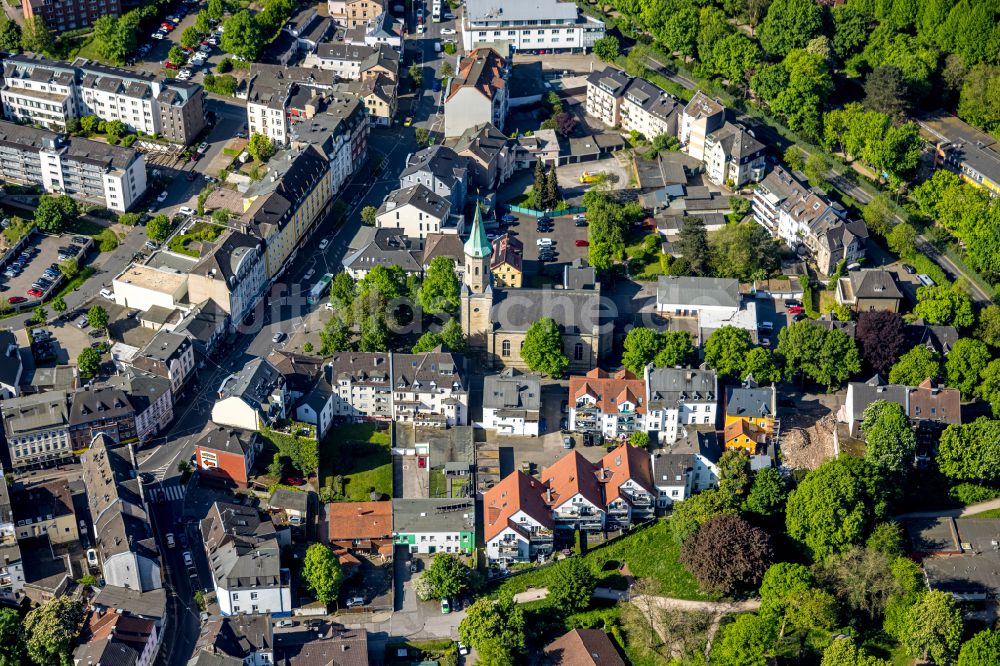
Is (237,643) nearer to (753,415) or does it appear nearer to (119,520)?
(119,520)

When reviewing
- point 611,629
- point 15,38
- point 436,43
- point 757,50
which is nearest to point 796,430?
point 611,629

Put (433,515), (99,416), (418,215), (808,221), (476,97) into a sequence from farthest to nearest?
(476,97) < (418,215) < (808,221) < (99,416) < (433,515)

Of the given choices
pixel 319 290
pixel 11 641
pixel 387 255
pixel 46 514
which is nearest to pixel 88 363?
pixel 46 514

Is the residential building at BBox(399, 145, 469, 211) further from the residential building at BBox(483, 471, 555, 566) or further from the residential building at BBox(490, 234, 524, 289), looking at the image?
the residential building at BBox(483, 471, 555, 566)

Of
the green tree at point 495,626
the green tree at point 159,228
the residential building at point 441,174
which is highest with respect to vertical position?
the residential building at point 441,174

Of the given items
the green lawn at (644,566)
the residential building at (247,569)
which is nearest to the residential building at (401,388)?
the residential building at (247,569)

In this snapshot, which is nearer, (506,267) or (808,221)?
(506,267)

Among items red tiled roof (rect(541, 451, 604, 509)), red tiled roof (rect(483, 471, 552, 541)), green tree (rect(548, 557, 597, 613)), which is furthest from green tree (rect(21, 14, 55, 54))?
green tree (rect(548, 557, 597, 613))

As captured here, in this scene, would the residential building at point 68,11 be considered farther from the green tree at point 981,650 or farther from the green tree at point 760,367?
the green tree at point 981,650
